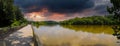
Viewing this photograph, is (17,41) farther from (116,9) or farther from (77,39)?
(77,39)

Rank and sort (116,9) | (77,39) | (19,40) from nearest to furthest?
(116,9) → (19,40) → (77,39)

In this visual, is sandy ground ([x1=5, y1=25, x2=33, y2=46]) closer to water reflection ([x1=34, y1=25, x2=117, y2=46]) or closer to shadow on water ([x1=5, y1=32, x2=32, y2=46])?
shadow on water ([x1=5, y1=32, x2=32, y2=46])

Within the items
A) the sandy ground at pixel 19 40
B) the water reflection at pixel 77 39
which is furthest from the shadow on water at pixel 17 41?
the water reflection at pixel 77 39

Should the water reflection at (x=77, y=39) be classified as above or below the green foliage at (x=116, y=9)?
below

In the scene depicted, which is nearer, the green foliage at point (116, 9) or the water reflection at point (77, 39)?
the green foliage at point (116, 9)

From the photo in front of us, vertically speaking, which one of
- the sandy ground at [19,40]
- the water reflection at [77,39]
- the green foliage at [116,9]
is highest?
the green foliage at [116,9]

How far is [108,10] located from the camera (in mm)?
19375

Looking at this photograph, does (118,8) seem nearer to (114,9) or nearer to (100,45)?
(114,9)

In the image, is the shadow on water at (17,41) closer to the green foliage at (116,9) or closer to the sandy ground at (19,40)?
the sandy ground at (19,40)

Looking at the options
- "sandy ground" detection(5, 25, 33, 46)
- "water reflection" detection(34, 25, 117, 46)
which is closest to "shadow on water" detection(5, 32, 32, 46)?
"sandy ground" detection(5, 25, 33, 46)

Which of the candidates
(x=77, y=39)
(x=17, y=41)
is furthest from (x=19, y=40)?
(x=77, y=39)

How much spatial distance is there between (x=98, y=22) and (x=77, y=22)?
2781 centimetres

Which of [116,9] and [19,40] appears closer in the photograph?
[116,9]

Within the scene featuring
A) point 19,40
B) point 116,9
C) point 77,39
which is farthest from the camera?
point 77,39
